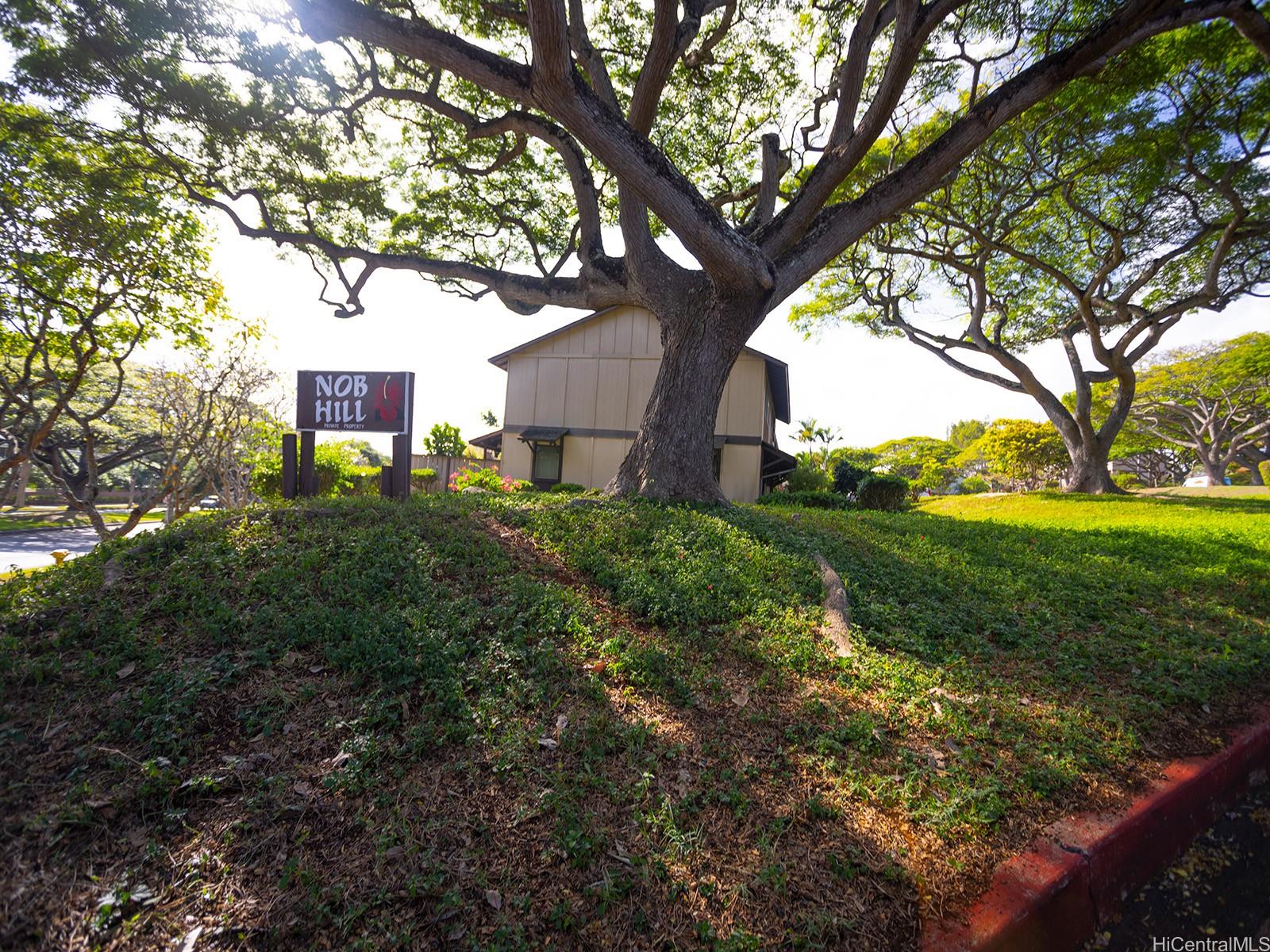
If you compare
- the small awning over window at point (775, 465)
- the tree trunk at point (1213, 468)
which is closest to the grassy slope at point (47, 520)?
the small awning over window at point (775, 465)

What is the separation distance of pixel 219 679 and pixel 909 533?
23.2ft

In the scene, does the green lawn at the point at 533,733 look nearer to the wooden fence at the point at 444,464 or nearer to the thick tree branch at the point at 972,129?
the thick tree branch at the point at 972,129

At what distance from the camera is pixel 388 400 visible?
5.96 meters

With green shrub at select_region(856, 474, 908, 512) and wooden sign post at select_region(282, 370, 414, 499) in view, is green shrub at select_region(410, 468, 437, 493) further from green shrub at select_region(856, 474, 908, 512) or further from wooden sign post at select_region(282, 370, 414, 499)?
green shrub at select_region(856, 474, 908, 512)

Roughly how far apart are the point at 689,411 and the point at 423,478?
11.1 metres

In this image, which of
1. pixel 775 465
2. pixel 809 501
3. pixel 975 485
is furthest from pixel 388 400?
pixel 975 485

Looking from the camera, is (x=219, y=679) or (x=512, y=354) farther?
(x=512, y=354)

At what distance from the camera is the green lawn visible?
6.00 feet

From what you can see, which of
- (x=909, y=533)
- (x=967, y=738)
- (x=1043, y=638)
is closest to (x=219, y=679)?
(x=967, y=738)

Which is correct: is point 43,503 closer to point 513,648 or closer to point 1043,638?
point 513,648

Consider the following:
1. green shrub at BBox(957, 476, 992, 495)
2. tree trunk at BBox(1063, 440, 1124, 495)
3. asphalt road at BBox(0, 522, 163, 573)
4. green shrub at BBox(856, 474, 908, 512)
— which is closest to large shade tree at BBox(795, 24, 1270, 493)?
tree trunk at BBox(1063, 440, 1124, 495)

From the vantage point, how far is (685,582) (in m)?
4.20

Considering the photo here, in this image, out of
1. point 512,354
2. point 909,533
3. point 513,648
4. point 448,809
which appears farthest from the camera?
point 512,354

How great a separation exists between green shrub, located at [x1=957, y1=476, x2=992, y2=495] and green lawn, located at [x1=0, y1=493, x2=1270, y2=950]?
39736 millimetres
